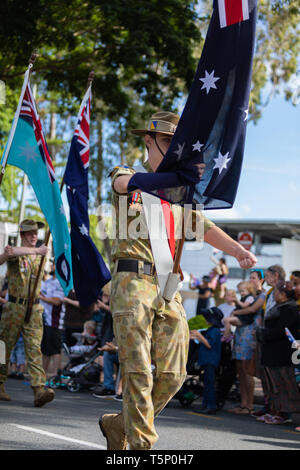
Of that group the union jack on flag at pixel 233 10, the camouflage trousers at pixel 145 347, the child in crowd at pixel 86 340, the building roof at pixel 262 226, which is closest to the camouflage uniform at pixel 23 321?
the child in crowd at pixel 86 340

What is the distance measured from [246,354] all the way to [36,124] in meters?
4.35

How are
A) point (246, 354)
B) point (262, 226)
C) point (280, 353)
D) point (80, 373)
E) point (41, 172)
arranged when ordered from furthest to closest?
point (262, 226) < point (80, 373) < point (246, 354) < point (280, 353) < point (41, 172)

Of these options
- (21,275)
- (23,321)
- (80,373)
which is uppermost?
(21,275)

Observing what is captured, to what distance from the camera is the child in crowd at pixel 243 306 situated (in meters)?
9.75

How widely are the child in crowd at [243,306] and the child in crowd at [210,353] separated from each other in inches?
7.2

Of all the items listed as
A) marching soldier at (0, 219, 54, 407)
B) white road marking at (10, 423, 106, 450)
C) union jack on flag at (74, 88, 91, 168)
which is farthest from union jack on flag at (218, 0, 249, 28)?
marching soldier at (0, 219, 54, 407)

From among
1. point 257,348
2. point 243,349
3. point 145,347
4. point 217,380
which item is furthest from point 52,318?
point 145,347

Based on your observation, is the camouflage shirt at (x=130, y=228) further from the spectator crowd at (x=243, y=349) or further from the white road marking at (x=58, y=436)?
the spectator crowd at (x=243, y=349)

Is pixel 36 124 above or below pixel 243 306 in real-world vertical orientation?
above

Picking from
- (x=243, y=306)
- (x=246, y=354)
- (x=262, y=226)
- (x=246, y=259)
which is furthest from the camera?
(x=262, y=226)

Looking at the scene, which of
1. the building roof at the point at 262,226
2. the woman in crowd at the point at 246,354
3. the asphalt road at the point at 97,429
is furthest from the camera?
the building roof at the point at 262,226

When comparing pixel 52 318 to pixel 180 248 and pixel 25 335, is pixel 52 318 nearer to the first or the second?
pixel 25 335

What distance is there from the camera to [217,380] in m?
9.91

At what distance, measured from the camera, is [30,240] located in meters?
8.29
